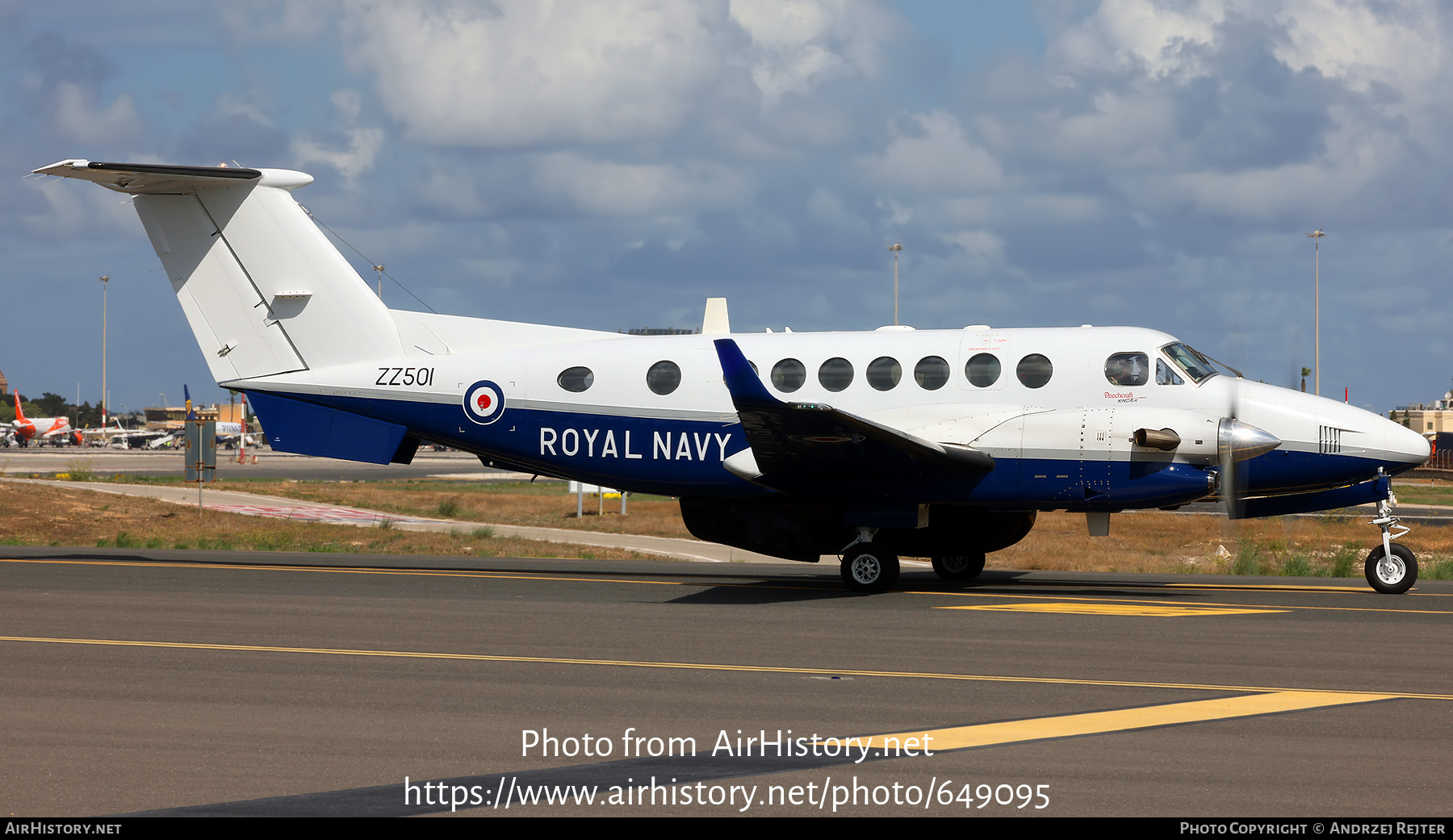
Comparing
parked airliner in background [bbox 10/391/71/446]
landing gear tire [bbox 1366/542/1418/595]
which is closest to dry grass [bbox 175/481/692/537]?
landing gear tire [bbox 1366/542/1418/595]

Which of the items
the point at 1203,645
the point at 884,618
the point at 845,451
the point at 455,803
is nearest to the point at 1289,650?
the point at 1203,645

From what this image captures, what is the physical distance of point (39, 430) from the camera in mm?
117250

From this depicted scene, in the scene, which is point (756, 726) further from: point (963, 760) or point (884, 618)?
point (884, 618)

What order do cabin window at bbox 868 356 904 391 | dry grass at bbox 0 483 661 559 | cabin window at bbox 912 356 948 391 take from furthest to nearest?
1. dry grass at bbox 0 483 661 559
2. cabin window at bbox 868 356 904 391
3. cabin window at bbox 912 356 948 391

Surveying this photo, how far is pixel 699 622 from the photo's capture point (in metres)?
12.8

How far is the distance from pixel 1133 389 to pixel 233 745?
12214mm

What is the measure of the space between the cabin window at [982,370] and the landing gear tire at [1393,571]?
206 inches

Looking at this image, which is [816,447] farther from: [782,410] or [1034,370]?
[1034,370]

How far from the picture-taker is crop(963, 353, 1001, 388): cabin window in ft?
53.1

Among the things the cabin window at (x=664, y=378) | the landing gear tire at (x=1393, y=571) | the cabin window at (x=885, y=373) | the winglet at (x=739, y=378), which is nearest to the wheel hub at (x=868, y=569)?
the cabin window at (x=885, y=373)

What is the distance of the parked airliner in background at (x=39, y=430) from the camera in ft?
349

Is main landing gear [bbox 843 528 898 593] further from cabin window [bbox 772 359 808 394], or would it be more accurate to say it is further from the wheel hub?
cabin window [bbox 772 359 808 394]

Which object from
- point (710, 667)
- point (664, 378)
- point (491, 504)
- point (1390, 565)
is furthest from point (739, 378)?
point (491, 504)

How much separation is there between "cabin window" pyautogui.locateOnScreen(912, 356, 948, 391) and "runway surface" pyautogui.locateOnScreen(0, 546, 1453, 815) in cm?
287
